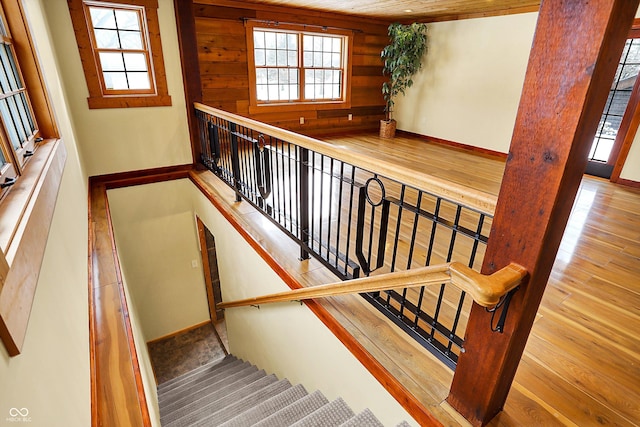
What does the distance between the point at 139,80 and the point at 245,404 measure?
12.0ft

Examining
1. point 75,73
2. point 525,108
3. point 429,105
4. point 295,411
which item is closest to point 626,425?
point 525,108

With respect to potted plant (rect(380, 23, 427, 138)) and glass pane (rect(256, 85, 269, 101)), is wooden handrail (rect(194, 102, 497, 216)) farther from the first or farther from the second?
potted plant (rect(380, 23, 427, 138))

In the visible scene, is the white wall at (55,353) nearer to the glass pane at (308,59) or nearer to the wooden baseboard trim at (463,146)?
the glass pane at (308,59)

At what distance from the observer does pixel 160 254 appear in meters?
4.81

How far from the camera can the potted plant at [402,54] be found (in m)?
5.82

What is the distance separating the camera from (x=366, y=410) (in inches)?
67.0

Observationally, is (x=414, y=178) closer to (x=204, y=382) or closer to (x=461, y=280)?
(x=461, y=280)

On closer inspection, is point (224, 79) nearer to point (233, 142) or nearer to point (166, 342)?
point (233, 142)

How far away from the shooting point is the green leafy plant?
5.81 metres

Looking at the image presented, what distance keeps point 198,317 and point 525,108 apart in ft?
18.3

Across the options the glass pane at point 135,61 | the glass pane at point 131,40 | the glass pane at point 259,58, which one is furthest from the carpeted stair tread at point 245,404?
the glass pane at point 259,58

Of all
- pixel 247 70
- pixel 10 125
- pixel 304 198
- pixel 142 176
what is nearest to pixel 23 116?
pixel 10 125

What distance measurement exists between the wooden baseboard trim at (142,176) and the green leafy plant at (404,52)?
3866 millimetres

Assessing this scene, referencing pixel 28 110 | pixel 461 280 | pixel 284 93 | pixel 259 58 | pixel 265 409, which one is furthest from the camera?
pixel 284 93
